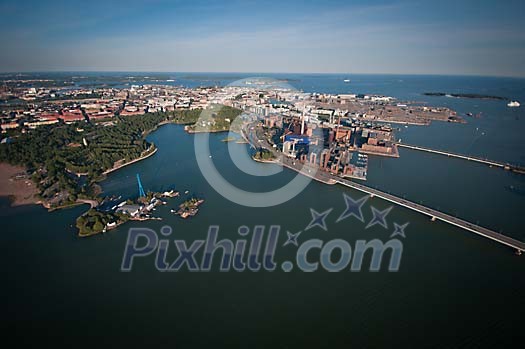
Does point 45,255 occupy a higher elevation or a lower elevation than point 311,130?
lower

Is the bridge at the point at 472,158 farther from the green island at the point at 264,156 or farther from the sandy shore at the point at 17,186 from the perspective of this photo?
the sandy shore at the point at 17,186

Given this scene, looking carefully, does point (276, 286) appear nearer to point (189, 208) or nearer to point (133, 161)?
point (189, 208)

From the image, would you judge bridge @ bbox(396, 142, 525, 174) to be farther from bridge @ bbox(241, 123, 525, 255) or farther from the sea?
bridge @ bbox(241, 123, 525, 255)

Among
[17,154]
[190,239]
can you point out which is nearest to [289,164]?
[190,239]

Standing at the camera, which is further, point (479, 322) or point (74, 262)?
point (74, 262)

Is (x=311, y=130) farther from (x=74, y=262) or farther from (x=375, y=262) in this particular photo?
(x=74, y=262)

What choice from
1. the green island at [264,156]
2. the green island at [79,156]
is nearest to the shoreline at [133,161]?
the green island at [79,156]

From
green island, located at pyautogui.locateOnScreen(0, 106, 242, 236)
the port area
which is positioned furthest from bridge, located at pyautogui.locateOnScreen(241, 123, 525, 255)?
green island, located at pyautogui.locateOnScreen(0, 106, 242, 236)
